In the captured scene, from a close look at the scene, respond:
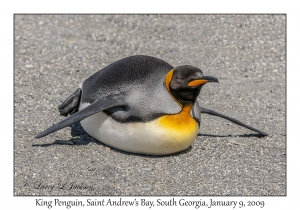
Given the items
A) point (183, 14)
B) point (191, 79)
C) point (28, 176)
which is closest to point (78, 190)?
point (28, 176)

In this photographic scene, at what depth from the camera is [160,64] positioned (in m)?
5.99

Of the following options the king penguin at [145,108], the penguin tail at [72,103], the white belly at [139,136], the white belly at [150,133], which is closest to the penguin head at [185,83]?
the king penguin at [145,108]

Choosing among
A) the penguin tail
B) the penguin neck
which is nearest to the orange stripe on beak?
the penguin neck

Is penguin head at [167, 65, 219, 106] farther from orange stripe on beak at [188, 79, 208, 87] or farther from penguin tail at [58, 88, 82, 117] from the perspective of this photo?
penguin tail at [58, 88, 82, 117]

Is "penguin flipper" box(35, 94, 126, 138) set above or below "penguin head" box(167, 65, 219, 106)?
below

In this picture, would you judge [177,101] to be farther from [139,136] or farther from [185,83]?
[139,136]

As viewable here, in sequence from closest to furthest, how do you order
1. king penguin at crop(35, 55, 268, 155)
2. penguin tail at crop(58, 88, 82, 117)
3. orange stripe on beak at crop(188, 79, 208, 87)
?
orange stripe on beak at crop(188, 79, 208, 87)
king penguin at crop(35, 55, 268, 155)
penguin tail at crop(58, 88, 82, 117)

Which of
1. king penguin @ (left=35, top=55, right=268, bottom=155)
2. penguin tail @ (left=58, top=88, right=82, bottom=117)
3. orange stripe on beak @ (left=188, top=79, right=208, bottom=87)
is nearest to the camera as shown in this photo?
orange stripe on beak @ (left=188, top=79, right=208, bottom=87)

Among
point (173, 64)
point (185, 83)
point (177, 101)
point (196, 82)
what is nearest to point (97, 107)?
point (177, 101)

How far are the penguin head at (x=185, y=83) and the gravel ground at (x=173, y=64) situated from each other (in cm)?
70

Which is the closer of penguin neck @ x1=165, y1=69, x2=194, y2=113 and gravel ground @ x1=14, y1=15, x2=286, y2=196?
gravel ground @ x1=14, y1=15, x2=286, y2=196

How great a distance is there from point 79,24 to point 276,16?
3.29 m

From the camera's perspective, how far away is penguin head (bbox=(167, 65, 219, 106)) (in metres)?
5.52

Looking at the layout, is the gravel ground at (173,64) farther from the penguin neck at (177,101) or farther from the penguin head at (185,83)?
the penguin head at (185,83)
